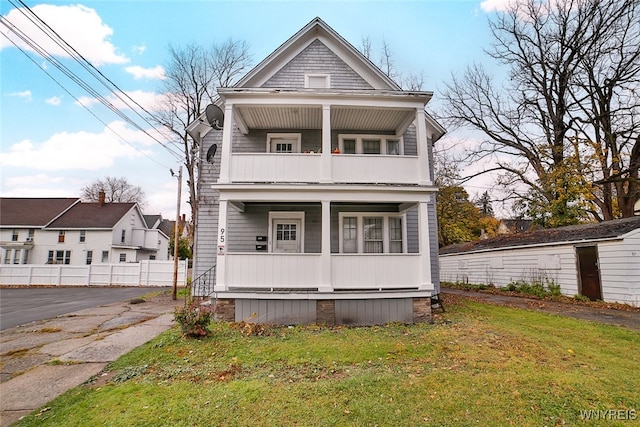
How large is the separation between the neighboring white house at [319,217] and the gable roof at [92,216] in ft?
81.3

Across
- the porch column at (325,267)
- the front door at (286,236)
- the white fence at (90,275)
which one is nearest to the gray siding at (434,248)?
the porch column at (325,267)

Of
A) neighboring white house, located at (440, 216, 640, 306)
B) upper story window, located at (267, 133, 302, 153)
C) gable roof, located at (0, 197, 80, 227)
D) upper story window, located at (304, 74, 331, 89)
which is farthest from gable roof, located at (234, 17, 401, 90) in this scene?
gable roof, located at (0, 197, 80, 227)

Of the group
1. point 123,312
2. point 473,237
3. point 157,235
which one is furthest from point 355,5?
point 157,235

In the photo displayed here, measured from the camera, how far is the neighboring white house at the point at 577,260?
34.9 ft

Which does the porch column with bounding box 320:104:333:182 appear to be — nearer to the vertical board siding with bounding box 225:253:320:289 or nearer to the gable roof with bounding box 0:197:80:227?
the vertical board siding with bounding box 225:253:320:289

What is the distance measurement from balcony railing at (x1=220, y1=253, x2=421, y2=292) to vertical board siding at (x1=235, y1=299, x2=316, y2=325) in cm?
35

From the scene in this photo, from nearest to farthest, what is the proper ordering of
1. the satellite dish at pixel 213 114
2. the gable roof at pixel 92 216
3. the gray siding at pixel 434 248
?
the satellite dish at pixel 213 114 → the gray siding at pixel 434 248 → the gable roof at pixel 92 216

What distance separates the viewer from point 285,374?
486cm

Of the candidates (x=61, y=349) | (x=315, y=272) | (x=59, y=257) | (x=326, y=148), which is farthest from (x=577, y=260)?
(x=59, y=257)

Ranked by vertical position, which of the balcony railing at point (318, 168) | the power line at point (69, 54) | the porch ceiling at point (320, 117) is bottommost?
the balcony railing at point (318, 168)

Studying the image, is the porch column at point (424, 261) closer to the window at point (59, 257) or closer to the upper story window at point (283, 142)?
the upper story window at point (283, 142)

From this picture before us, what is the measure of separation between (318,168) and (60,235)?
31.4 m

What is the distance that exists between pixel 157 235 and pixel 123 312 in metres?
28.4

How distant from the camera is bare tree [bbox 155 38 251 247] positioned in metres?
24.2
